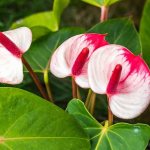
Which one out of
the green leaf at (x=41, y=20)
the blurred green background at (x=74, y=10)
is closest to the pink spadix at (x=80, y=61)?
the green leaf at (x=41, y=20)

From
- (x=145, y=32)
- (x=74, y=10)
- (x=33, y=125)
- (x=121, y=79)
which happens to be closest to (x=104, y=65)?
(x=121, y=79)

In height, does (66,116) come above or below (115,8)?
above

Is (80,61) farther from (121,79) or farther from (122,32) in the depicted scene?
(122,32)

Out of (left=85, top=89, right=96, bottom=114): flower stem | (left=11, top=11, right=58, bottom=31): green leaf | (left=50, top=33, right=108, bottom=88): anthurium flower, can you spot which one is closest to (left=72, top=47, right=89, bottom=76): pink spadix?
(left=50, top=33, right=108, bottom=88): anthurium flower

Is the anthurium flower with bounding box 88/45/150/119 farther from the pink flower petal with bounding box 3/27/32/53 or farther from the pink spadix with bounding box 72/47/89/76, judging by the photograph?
the pink flower petal with bounding box 3/27/32/53

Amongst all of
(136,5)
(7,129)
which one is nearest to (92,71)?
(7,129)

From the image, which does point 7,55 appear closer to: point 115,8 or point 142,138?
point 142,138
